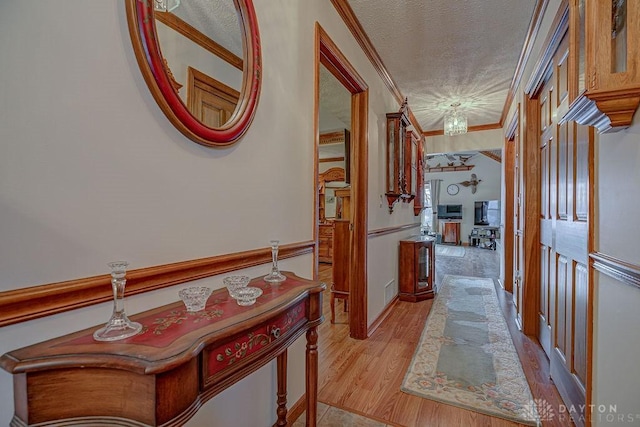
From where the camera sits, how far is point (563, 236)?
6.04 feet

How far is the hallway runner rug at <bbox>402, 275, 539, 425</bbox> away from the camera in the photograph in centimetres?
172

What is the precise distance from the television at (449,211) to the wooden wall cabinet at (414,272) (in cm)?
787

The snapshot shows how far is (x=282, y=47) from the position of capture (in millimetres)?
1514

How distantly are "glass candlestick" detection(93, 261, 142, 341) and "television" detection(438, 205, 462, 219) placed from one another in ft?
37.9

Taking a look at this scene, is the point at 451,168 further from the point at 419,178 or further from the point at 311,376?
the point at 311,376

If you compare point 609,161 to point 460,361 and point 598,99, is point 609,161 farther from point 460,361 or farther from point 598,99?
point 460,361

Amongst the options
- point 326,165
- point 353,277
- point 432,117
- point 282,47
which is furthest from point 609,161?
point 326,165

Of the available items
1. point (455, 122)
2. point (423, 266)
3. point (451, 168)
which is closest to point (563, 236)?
point (423, 266)

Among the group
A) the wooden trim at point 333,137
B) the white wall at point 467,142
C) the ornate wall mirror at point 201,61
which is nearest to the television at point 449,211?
the white wall at point 467,142

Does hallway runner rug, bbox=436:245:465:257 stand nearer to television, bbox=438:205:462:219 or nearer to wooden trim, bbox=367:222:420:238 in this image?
television, bbox=438:205:462:219

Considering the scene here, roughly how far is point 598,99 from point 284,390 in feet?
5.80

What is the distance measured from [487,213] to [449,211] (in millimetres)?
1250

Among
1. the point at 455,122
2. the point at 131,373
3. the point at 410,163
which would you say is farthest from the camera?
the point at 455,122

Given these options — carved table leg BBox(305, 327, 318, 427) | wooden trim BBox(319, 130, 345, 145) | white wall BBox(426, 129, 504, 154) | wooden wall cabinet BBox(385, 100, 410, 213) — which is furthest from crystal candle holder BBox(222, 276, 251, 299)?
white wall BBox(426, 129, 504, 154)
